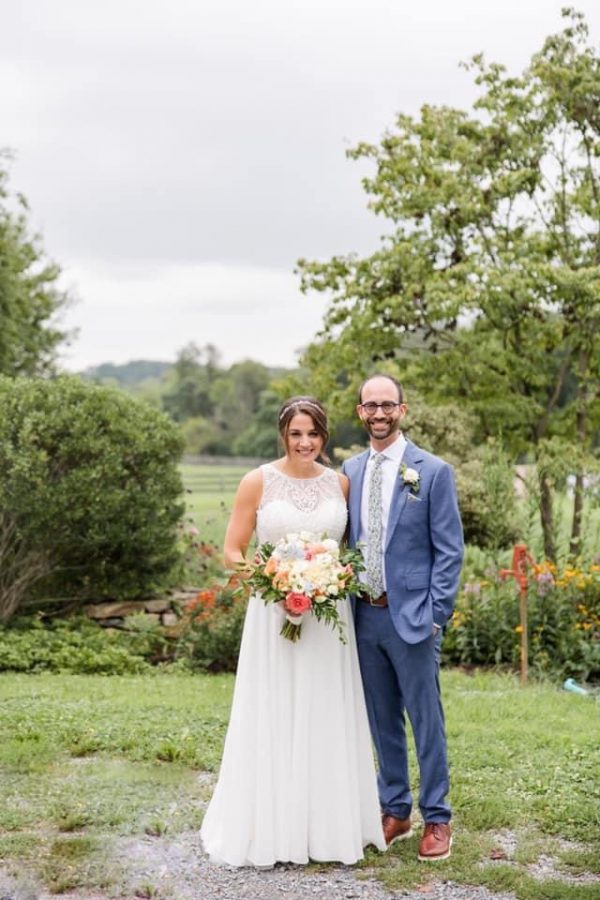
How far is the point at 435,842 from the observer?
519cm

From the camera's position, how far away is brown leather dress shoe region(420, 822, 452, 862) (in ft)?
17.0

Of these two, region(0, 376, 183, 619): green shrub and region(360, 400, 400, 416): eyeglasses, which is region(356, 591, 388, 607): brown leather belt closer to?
region(360, 400, 400, 416): eyeglasses

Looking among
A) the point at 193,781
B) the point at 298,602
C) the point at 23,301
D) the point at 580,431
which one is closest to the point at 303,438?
the point at 298,602

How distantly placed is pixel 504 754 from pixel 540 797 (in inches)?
32.5

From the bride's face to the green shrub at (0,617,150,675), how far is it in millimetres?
5793

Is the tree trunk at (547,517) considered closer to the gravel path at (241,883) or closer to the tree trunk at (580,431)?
the tree trunk at (580,431)

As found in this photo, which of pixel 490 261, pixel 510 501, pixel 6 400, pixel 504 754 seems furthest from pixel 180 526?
pixel 504 754

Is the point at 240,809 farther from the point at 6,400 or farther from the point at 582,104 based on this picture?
the point at 582,104

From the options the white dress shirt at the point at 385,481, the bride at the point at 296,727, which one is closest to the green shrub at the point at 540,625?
the bride at the point at 296,727

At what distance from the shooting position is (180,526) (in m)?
13.0

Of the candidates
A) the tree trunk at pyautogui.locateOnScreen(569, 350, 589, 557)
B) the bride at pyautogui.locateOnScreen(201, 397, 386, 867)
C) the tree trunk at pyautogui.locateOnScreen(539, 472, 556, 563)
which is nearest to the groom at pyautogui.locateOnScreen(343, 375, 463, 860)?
the bride at pyautogui.locateOnScreen(201, 397, 386, 867)

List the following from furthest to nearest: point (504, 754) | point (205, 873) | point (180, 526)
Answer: point (180, 526)
point (504, 754)
point (205, 873)

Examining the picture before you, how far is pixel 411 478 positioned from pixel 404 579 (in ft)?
1.50

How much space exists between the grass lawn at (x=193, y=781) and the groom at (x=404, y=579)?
475 mm
